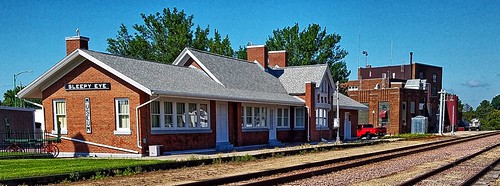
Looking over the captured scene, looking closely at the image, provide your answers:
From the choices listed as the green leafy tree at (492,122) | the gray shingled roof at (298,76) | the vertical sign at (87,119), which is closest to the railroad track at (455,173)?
the vertical sign at (87,119)

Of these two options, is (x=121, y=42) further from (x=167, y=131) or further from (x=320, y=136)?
(x=167, y=131)

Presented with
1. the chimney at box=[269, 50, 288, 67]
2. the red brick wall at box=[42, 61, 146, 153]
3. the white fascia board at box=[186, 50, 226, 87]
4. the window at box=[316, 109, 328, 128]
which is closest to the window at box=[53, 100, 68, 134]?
the red brick wall at box=[42, 61, 146, 153]

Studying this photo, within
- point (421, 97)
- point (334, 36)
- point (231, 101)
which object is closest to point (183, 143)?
point (231, 101)

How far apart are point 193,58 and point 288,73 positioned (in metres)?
9.88

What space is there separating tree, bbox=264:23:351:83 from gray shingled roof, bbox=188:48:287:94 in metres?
24.2

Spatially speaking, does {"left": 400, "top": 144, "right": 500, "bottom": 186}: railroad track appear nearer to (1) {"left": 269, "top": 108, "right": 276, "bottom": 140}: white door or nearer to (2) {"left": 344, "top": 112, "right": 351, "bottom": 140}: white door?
(1) {"left": 269, "top": 108, "right": 276, "bottom": 140}: white door

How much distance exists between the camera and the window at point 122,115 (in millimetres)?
18547

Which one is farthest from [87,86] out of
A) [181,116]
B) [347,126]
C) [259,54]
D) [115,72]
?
[347,126]

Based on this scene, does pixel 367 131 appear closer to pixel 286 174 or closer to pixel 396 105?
pixel 396 105

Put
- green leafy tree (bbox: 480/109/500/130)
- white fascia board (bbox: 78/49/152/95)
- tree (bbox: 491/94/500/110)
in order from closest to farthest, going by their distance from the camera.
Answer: white fascia board (bbox: 78/49/152/95)
green leafy tree (bbox: 480/109/500/130)
tree (bbox: 491/94/500/110)

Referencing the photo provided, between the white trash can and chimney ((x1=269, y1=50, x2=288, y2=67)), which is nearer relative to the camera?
the white trash can

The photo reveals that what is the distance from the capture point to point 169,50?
1826 inches

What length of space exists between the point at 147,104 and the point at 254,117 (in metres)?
8.70

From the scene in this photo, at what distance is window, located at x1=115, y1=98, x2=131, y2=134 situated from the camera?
730 inches
